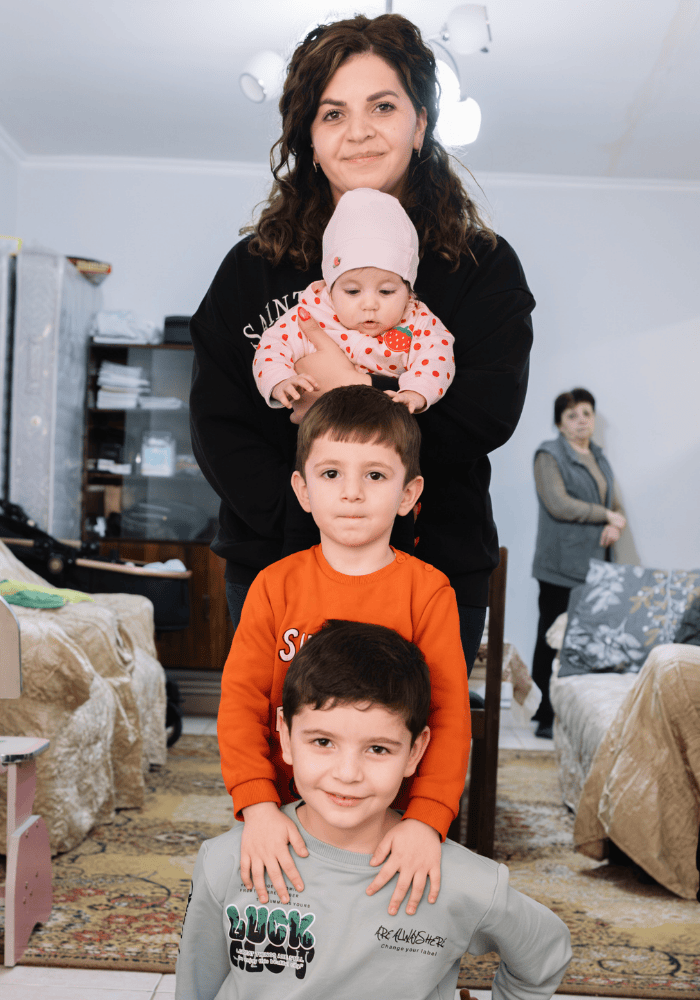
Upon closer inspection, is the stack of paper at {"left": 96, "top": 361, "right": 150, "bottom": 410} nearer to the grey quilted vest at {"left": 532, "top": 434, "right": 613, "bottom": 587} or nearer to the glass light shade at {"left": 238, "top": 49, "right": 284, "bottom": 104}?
the glass light shade at {"left": 238, "top": 49, "right": 284, "bottom": 104}

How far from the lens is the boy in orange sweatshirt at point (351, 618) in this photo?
3.16ft

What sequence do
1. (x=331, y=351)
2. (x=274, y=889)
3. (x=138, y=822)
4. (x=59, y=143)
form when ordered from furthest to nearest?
(x=59, y=143) < (x=138, y=822) < (x=331, y=351) < (x=274, y=889)

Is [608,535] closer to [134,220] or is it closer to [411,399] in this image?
[134,220]

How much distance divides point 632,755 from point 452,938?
5.15 ft

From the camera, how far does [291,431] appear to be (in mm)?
1145

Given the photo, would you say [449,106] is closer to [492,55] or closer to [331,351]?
[492,55]

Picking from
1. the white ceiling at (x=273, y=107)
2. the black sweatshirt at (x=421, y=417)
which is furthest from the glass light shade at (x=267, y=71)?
the black sweatshirt at (x=421, y=417)

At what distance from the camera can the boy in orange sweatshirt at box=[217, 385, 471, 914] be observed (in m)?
0.96

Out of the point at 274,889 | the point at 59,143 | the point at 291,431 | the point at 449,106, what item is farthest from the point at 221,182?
the point at 274,889

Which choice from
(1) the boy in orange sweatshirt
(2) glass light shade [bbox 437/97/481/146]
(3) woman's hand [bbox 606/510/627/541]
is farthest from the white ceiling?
(1) the boy in orange sweatshirt

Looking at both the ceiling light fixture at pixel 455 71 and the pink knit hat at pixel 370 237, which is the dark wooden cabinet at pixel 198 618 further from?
the pink knit hat at pixel 370 237

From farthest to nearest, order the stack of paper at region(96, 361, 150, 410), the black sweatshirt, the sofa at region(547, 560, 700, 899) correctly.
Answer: the stack of paper at region(96, 361, 150, 410), the sofa at region(547, 560, 700, 899), the black sweatshirt

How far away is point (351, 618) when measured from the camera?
3.27 ft

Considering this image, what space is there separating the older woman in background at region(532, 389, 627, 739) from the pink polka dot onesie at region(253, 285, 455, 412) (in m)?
3.44
